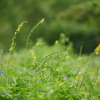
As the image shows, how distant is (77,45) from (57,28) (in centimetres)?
231

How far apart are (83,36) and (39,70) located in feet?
56.8

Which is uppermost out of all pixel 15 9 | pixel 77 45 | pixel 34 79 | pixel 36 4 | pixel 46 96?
pixel 36 4

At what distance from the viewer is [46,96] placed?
2.39 metres

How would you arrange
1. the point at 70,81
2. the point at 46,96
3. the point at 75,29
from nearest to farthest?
the point at 46,96 < the point at 70,81 < the point at 75,29

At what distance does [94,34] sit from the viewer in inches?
779

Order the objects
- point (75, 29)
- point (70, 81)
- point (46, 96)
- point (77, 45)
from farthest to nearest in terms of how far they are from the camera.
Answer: point (75, 29) → point (77, 45) → point (70, 81) → point (46, 96)

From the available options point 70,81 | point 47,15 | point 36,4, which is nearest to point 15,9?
point 36,4

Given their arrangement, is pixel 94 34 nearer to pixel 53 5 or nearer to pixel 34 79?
pixel 53 5

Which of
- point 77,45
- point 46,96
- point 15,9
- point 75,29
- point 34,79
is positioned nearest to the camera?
point 46,96

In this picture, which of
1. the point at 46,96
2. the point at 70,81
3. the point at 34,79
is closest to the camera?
the point at 46,96

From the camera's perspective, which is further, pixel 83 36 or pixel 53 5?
pixel 53 5

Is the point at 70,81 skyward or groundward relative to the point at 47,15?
groundward

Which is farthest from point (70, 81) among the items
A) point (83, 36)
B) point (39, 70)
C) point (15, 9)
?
point (83, 36)

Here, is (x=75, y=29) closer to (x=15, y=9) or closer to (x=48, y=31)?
(x=48, y=31)
